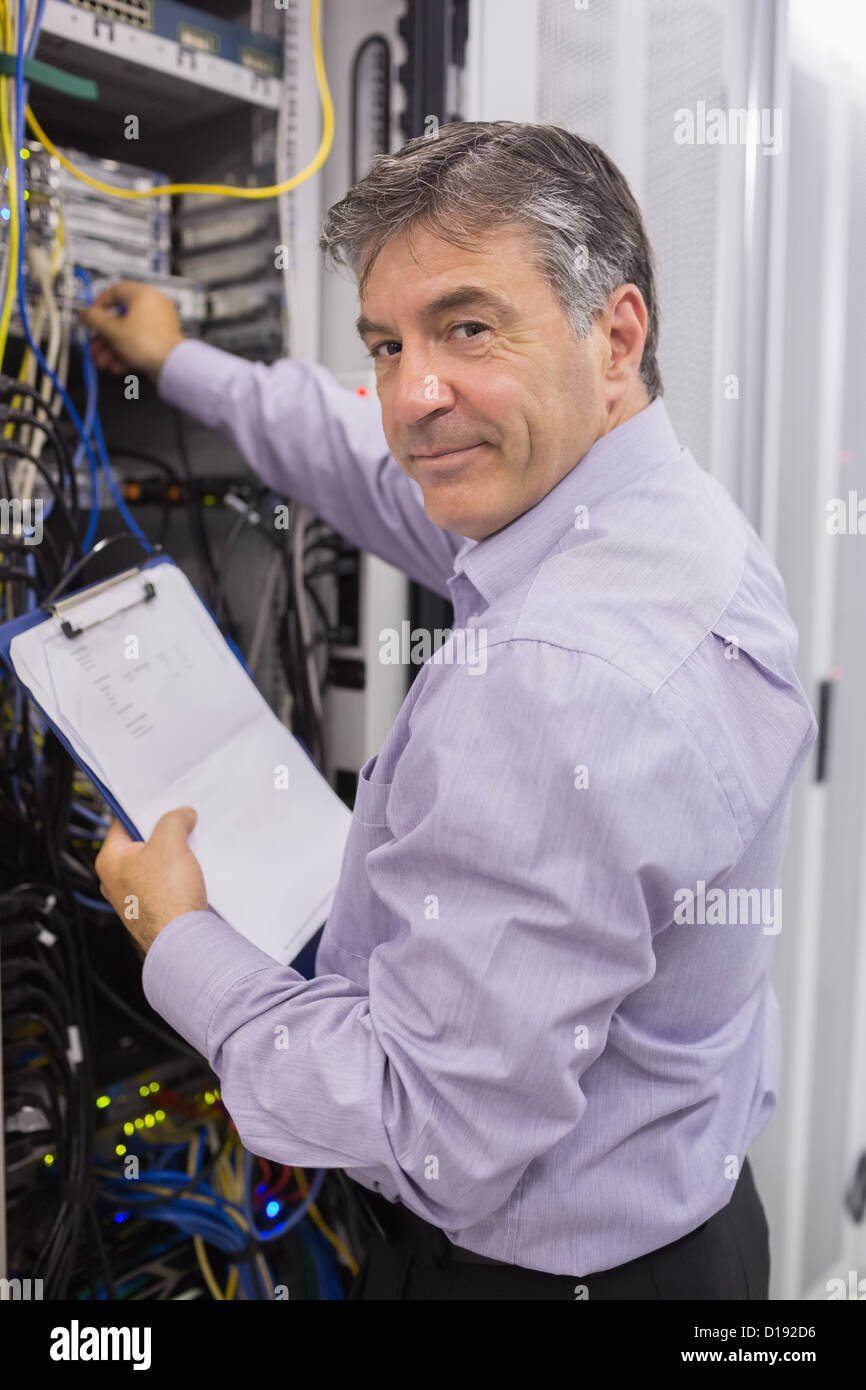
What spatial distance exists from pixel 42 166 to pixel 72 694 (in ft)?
2.15

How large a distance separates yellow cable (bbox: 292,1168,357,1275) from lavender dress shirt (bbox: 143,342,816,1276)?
66 cm

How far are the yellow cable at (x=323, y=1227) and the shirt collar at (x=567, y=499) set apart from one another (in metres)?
1.00

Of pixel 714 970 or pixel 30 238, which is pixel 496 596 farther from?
pixel 30 238

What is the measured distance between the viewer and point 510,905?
0.76 metres

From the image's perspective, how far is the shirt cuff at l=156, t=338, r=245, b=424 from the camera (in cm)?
137

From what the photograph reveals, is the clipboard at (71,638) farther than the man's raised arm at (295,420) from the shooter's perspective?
No

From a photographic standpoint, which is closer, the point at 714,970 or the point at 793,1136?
the point at 714,970

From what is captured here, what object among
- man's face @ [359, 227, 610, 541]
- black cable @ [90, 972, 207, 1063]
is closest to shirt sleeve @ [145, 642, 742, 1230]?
man's face @ [359, 227, 610, 541]

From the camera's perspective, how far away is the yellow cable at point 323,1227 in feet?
4.99

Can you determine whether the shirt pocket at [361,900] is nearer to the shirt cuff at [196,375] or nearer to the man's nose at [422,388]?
the man's nose at [422,388]

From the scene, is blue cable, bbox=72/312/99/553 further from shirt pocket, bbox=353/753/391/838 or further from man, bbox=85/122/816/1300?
shirt pocket, bbox=353/753/391/838

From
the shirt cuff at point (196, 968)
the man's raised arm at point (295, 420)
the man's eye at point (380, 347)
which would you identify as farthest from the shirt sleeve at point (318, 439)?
the shirt cuff at point (196, 968)

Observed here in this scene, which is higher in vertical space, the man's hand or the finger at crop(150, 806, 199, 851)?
the finger at crop(150, 806, 199, 851)
